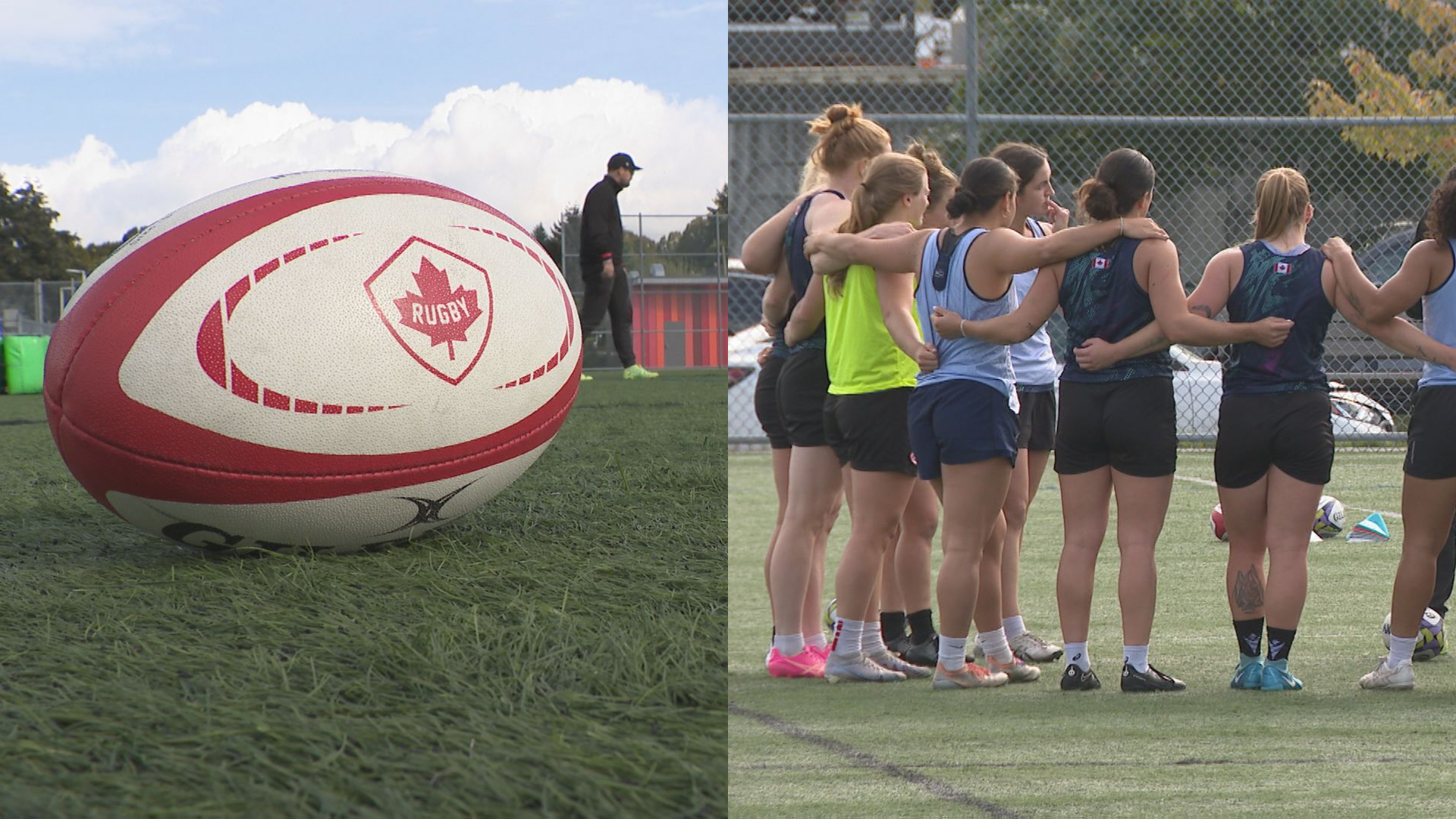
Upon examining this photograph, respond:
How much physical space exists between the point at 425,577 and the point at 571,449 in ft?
9.79

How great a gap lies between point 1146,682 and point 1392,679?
64 cm

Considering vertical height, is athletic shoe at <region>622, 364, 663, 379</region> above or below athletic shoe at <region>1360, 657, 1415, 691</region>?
above

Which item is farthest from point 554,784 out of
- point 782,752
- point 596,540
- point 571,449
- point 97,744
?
point 571,449

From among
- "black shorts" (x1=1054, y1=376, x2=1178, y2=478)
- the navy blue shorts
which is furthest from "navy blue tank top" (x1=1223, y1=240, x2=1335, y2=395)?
the navy blue shorts

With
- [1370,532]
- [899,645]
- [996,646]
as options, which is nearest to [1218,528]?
[1370,532]

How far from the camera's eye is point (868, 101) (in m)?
14.7

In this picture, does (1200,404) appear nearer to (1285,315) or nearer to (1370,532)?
(1370,532)

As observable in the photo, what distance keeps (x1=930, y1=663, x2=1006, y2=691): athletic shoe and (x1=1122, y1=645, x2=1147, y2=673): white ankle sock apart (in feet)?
1.07

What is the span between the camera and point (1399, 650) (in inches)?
141

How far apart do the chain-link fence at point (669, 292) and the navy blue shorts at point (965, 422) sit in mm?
16479

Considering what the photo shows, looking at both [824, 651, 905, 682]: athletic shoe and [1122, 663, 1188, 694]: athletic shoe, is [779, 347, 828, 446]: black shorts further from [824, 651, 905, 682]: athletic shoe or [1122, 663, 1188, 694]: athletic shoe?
[1122, 663, 1188, 694]: athletic shoe

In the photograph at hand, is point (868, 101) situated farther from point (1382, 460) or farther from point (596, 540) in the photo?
point (596, 540)

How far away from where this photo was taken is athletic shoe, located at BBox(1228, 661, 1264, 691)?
11.7 feet

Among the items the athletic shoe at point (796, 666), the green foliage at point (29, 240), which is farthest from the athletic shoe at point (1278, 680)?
the green foliage at point (29, 240)
